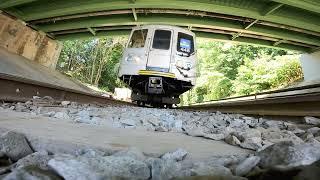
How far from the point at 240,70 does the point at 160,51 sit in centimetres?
1158

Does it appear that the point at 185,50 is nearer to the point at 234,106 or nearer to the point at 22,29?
the point at 234,106

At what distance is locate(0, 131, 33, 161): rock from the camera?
5.26 feet

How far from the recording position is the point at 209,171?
1.40 meters

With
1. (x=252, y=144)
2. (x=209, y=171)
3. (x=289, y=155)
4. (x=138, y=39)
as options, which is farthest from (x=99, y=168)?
Answer: (x=138, y=39)

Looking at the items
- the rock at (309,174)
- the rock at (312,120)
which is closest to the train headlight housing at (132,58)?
the rock at (312,120)

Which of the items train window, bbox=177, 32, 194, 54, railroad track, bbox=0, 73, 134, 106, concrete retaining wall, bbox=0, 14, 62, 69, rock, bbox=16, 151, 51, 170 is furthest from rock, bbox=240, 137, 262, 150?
concrete retaining wall, bbox=0, 14, 62, 69

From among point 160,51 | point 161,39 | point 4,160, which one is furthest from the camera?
point 161,39

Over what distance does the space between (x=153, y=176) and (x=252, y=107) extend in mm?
5037

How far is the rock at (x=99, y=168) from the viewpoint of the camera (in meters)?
1.24

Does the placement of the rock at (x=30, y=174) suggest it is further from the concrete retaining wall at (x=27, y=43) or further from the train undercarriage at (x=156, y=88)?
the concrete retaining wall at (x=27, y=43)

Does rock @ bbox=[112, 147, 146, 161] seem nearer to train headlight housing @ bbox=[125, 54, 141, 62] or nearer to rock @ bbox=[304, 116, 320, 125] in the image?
rock @ bbox=[304, 116, 320, 125]

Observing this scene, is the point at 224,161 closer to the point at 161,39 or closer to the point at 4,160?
the point at 4,160

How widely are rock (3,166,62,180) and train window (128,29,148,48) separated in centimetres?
894

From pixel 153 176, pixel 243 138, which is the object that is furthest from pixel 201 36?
pixel 153 176
